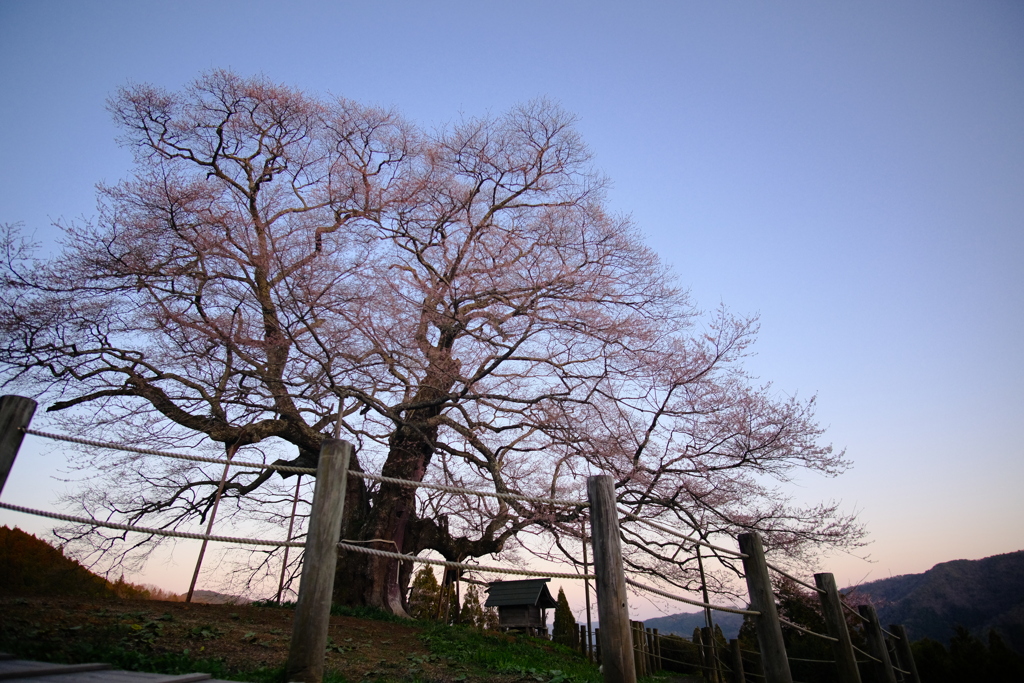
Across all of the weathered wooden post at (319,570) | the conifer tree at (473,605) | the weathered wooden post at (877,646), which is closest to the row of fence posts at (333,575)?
the weathered wooden post at (319,570)

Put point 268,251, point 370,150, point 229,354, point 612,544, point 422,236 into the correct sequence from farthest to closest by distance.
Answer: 1. point 370,150
2. point 422,236
3. point 268,251
4. point 229,354
5. point 612,544

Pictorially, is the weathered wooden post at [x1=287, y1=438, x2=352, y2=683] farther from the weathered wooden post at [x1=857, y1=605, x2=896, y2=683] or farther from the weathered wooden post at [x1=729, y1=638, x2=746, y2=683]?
the weathered wooden post at [x1=729, y1=638, x2=746, y2=683]

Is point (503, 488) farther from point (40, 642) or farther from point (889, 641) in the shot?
point (889, 641)

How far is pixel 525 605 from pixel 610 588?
16.0 m

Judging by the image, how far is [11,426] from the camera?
2.93 meters

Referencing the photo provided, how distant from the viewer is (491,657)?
6125mm

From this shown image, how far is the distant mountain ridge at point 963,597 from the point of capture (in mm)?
17422

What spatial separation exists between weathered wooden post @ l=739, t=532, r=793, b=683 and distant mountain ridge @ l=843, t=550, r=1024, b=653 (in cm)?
1493

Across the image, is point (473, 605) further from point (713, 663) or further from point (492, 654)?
point (492, 654)

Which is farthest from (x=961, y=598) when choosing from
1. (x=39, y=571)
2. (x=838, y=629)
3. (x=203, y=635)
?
(x=39, y=571)

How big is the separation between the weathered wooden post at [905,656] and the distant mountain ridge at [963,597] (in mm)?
8981

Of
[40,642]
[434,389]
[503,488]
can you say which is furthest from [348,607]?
[40,642]

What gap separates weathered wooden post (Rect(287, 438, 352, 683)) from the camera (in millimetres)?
2660

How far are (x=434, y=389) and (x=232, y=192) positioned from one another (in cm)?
526
